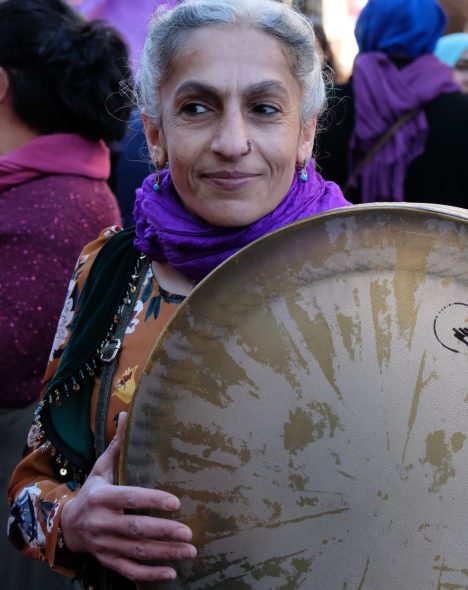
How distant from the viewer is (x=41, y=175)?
274 cm

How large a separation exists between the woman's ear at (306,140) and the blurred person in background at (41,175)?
0.97 m

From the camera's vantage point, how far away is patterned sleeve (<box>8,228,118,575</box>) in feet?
5.85

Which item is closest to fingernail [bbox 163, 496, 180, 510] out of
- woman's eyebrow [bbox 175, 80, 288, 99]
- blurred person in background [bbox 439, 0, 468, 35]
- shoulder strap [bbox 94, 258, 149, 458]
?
A: shoulder strap [bbox 94, 258, 149, 458]

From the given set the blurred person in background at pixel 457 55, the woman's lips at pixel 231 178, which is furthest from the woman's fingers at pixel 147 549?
the blurred person in background at pixel 457 55

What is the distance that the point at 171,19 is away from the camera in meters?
1.73

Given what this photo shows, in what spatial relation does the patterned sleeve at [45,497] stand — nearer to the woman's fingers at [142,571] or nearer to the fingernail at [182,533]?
the woman's fingers at [142,571]

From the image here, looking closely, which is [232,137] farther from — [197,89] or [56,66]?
[56,66]

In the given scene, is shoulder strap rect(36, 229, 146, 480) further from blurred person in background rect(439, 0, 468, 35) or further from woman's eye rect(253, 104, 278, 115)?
blurred person in background rect(439, 0, 468, 35)

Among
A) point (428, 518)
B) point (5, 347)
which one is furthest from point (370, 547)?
point (5, 347)

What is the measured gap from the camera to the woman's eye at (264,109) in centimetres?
168

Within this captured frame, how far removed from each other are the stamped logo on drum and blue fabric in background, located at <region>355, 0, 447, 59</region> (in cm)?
228

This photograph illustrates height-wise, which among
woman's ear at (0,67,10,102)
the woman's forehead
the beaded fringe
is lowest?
the beaded fringe

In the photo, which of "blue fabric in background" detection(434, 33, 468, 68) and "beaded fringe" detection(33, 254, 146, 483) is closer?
"beaded fringe" detection(33, 254, 146, 483)

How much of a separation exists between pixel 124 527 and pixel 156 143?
0.79m
